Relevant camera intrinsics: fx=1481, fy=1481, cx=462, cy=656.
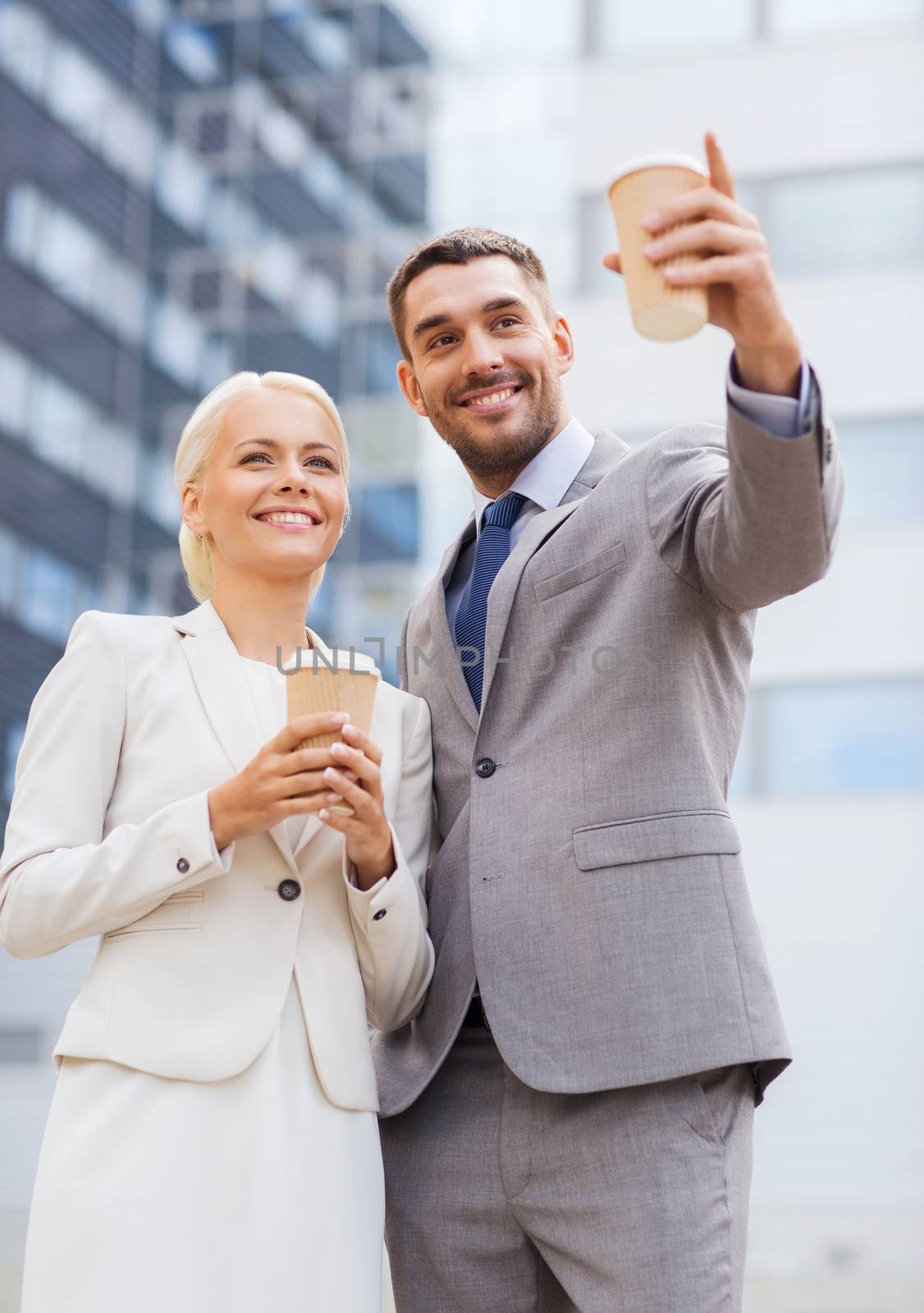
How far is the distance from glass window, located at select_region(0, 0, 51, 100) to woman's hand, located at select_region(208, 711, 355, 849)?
6052 mm

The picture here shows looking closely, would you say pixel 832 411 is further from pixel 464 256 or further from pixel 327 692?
pixel 327 692

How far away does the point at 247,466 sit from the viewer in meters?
1.85

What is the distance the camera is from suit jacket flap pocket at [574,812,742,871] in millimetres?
1608

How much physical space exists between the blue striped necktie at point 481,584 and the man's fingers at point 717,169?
2.23ft

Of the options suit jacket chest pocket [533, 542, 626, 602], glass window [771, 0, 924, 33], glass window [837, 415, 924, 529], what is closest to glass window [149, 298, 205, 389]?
glass window [771, 0, 924, 33]

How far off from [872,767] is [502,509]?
3.21m

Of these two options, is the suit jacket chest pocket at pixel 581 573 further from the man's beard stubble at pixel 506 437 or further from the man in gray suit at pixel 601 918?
the man's beard stubble at pixel 506 437

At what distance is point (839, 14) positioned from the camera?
17.9ft

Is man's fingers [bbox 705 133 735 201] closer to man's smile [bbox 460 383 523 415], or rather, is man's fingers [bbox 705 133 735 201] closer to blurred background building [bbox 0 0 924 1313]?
man's smile [bbox 460 383 523 415]

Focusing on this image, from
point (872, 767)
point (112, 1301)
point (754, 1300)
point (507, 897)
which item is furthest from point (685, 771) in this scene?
point (872, 767)

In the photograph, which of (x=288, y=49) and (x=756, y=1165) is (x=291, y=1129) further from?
(x=288, y=49)

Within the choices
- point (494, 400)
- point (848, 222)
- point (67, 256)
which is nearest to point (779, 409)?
point (494, 400)

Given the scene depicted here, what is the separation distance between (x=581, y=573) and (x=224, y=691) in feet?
1.45

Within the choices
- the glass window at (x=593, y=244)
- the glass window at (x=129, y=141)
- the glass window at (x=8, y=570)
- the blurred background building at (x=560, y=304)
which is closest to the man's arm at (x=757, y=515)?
the blurred background building at (x=560, y=304)
